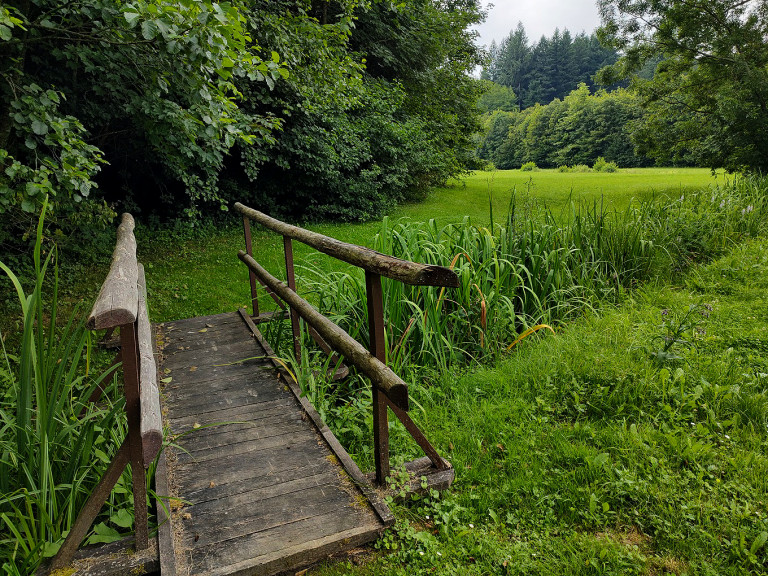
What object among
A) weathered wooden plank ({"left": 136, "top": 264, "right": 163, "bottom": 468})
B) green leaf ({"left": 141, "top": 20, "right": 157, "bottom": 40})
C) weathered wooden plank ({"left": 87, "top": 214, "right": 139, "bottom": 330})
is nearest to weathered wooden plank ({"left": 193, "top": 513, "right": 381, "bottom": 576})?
weathered wooden plank ({"left": 136, "top": 264, "right": 163, "bottom": 468})

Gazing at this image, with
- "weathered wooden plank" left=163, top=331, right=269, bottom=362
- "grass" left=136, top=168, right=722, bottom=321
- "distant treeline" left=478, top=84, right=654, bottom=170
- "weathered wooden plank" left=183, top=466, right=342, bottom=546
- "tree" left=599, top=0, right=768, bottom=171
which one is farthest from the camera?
"distant treeline" left=478, top=84, right=654, bottom=170

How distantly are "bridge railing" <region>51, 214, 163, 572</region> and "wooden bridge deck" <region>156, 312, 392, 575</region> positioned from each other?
0.27 meters

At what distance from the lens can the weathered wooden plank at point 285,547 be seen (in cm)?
176

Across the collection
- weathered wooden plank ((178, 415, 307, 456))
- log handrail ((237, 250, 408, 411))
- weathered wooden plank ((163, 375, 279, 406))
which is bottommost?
weathered wooden plank ((178, 415, 307, 456))

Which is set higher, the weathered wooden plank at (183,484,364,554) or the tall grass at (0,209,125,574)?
the tall grass at (0,209,125,574)

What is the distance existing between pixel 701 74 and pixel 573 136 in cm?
3704

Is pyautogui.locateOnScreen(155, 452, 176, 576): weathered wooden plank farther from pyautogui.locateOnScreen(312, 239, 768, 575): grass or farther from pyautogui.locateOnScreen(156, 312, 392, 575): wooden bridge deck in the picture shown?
pyautogui.locateOnScreen(312, 239, 768, 575): grass

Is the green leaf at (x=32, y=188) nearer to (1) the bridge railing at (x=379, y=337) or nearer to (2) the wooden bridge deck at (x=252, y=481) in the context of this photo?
(2) the wooden bridge deck at (x=252, y=481)

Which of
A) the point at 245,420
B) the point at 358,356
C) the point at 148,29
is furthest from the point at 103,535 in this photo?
the point at 148,29

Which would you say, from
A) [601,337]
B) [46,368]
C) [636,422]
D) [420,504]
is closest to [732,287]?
[601,337]

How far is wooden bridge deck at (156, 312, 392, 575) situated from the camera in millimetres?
1842

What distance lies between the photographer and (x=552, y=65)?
3103 inches

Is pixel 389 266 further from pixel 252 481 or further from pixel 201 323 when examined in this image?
pixel 201 323

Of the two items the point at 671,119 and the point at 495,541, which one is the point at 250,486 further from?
the point at 671,119
